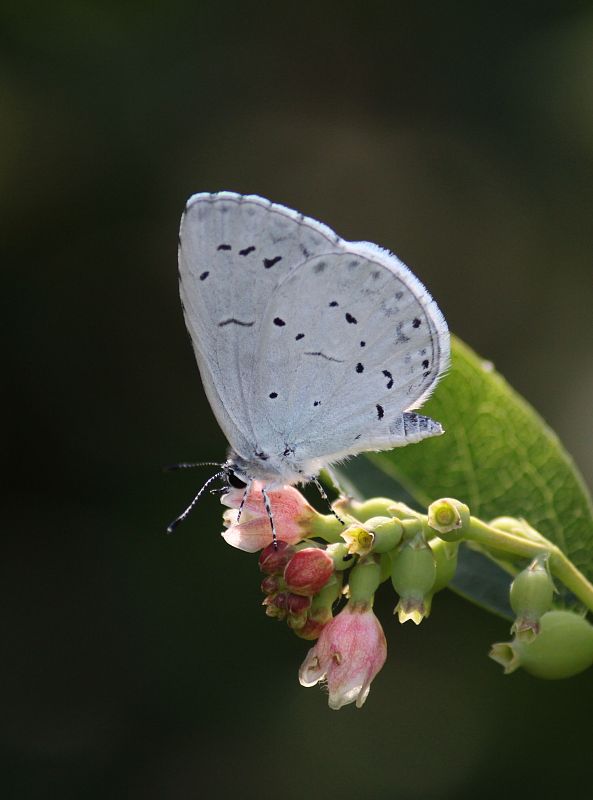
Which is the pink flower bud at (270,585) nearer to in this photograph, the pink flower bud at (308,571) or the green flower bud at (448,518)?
the pink flower bud at (308,571)

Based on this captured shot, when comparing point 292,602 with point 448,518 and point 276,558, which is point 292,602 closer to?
point 276,558

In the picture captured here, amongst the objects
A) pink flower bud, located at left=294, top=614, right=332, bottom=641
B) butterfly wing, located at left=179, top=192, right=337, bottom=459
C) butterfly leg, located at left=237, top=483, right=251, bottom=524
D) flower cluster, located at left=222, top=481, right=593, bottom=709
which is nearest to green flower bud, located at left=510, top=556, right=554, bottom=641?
flower cluster, located at left=222, top=481, right=593, bottom=709

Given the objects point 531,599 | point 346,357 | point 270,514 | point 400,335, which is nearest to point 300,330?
point 346,357

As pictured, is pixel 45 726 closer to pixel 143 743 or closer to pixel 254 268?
pixel 143 743

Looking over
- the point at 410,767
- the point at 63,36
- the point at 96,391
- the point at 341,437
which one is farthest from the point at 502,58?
the point at 410,767

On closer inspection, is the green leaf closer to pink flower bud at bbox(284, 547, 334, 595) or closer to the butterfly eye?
the butterfly eye

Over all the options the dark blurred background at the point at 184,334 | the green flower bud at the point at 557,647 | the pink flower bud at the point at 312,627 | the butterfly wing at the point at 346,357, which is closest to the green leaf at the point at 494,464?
the butterfly wing at the point at 346,357
